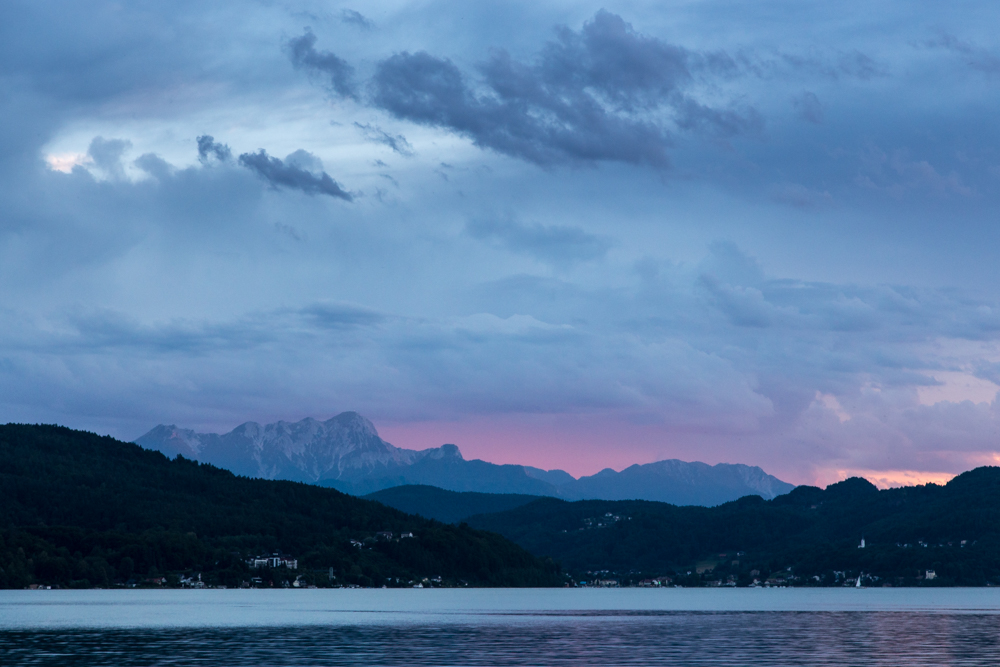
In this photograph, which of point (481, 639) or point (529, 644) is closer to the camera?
point (529, 644)

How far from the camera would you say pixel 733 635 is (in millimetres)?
110000

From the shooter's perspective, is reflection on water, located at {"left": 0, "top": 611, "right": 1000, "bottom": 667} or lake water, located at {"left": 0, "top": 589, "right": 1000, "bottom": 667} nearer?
reflection on water, located at {"left": 0, "top": 611, "right": 1000, "bottom": 667}

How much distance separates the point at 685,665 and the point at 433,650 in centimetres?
2280

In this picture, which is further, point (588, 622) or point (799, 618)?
point (799, 618)

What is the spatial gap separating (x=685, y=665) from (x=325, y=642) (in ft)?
120

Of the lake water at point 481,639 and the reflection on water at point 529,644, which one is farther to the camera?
the lake water at point 481,639

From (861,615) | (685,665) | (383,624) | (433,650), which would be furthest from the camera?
(861,615)

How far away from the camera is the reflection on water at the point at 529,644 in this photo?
3125 inches

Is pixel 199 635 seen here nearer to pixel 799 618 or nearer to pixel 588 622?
pixel 588 622

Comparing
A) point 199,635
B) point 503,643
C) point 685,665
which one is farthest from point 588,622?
point 685,665

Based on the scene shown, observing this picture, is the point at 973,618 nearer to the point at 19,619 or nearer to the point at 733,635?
the point at 733,635

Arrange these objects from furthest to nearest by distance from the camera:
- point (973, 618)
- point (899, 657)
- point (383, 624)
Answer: point (973, 618), point (383, 624), point (899, 657)

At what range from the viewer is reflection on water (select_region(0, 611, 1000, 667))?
79.4m

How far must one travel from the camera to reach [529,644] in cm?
9712
